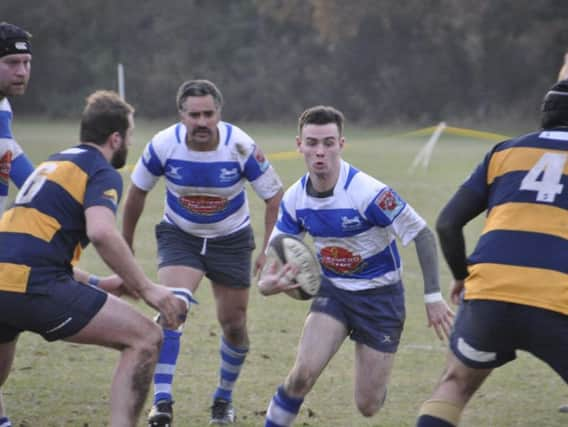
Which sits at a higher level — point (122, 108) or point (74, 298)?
point (122, 108)

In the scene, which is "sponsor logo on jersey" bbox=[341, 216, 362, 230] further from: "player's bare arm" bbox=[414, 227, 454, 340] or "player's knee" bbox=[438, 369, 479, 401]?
"player's knee" bbox=[438, 369, 479, 401]

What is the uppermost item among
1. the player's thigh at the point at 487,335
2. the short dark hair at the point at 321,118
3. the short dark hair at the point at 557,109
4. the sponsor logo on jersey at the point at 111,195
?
the short dark hair at the point at 557,109

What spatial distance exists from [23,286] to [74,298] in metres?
0.24

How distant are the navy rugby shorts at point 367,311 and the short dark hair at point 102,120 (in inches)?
57.3

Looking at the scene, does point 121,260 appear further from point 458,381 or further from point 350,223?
point 458,381

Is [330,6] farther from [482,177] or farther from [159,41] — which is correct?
[482,177]

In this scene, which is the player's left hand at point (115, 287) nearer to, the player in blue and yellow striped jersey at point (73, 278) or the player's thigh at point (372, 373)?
A: the player in blue and yellow striped jersey at point (73, 278)

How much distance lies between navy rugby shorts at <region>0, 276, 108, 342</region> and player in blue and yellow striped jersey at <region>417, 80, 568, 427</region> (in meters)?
1.63

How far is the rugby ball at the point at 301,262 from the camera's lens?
5668 mm

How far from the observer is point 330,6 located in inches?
1810

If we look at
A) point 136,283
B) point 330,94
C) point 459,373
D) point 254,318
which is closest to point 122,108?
point 136,283

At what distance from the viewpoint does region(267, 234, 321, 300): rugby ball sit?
18.6 feet

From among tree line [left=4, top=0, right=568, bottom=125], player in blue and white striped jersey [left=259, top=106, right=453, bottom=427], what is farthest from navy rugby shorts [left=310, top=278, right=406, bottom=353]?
tree line [left=4, top=0, right=568, bottom=125]

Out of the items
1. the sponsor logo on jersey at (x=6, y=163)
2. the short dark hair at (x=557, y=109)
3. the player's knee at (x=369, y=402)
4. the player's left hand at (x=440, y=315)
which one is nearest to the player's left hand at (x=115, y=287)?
the sponsor logo on jersey at (x=6, y=163)
